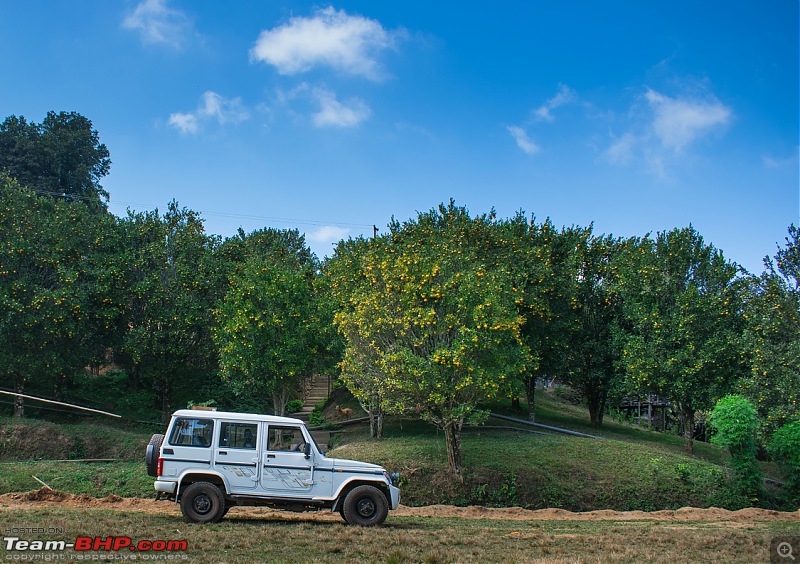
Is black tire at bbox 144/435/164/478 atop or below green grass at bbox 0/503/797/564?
atop

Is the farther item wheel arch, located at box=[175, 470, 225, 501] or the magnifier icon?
wheel arch, located at box=[175, 470, 225, 501]

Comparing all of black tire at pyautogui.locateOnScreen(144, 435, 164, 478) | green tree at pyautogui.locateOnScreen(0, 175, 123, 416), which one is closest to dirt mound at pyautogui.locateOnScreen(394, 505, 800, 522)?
black tire at pyautogui.locateOnScreen(144, 435, 164, 478)

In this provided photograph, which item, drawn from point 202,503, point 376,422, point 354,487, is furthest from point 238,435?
point 376,422

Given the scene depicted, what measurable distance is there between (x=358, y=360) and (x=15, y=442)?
666 inches

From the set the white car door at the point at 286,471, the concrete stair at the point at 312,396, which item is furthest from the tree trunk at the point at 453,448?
the concrete stair at the point at 312,396

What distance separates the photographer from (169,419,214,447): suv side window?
13.8m

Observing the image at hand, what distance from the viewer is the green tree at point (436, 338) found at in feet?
70.3

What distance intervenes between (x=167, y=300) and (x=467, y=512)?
70.9ft

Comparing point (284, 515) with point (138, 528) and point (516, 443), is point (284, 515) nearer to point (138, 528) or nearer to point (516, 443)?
point (138, 528)

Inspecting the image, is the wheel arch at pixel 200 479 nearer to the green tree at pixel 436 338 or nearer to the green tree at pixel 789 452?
the green tree at pixel 436 338

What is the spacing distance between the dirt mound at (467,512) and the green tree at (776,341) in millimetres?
6769

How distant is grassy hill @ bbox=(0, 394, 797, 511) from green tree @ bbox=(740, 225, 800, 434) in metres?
4.61

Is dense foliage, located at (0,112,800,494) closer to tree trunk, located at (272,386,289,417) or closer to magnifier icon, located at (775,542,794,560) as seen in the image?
tree trunk, located at (272,386,289,417)

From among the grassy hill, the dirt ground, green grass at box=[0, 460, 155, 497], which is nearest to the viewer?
the dirt ground
